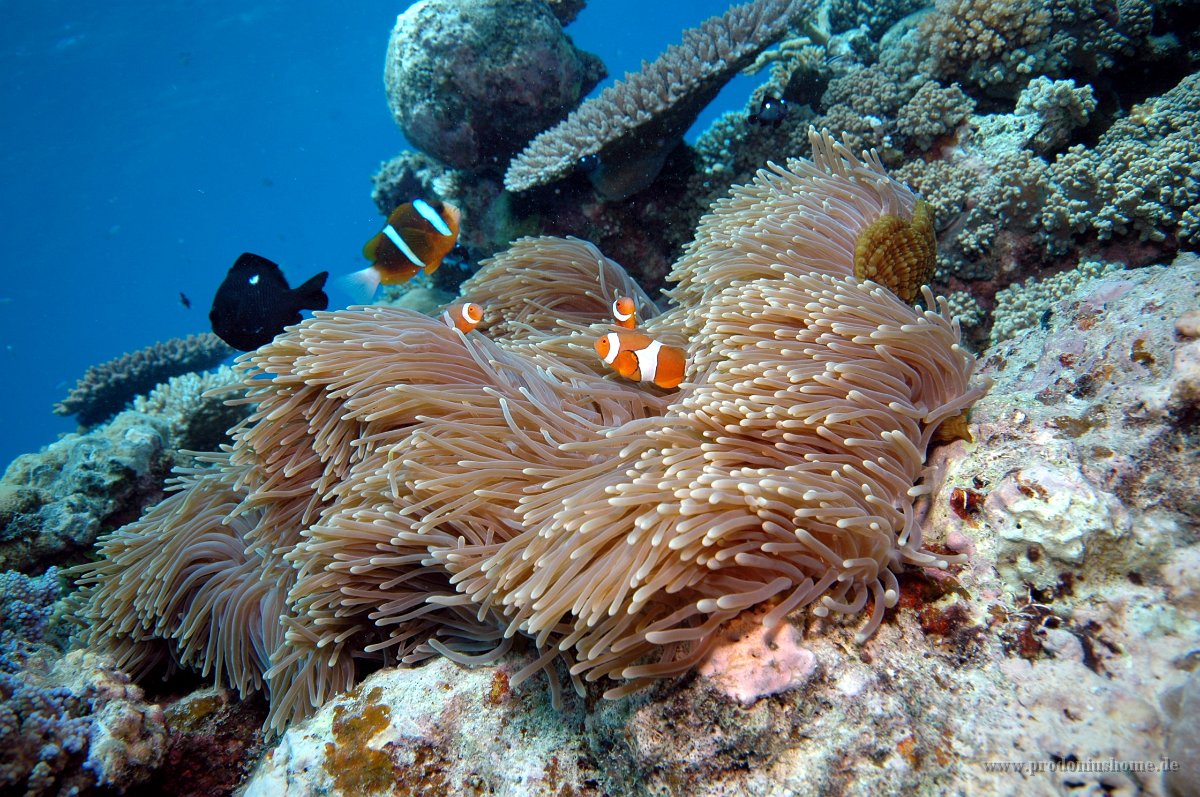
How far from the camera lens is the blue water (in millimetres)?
34031

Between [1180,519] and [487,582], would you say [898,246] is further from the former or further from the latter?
[487,582]

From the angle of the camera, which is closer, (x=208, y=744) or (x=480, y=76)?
(x=208, y=744)

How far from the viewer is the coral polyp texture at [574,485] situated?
191 cm

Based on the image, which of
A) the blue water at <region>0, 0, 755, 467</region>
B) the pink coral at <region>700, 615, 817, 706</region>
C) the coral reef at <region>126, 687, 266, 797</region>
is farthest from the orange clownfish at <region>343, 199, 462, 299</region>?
the pink coral at <region>700, 615, 817, 706</region>

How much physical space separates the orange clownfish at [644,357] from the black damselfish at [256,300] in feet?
7.74

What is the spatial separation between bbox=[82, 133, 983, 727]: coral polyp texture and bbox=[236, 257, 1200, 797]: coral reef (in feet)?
0.43

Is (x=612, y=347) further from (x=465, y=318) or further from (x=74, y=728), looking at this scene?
(x=74, y=728)

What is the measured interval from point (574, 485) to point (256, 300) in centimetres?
290

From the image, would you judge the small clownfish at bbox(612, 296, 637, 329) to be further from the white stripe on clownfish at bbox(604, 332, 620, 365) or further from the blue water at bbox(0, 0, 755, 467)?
the blue water at bbox(0, 0, 755, 467)

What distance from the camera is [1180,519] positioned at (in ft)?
5.84

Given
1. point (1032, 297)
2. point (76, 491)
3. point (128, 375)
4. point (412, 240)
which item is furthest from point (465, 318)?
point (128, 375)

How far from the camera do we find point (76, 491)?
16.9 ft

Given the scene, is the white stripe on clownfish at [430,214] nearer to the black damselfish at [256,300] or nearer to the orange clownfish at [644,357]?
the black damselfish at [256,300]

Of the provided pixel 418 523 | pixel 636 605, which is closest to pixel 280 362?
pixel 418 523
